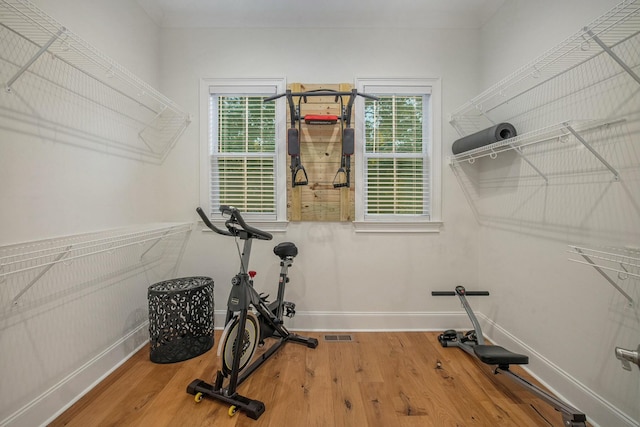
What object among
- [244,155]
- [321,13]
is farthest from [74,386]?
[321,13]

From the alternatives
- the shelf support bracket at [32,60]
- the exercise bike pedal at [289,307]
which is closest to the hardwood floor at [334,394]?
the exercise bike pedal at [289,307]

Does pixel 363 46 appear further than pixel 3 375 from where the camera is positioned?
Yes

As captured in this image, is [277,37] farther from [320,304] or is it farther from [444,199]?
[320,304]

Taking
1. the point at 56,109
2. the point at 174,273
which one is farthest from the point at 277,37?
the point at 174,273

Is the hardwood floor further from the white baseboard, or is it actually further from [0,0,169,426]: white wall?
[0,0,169,426]: white wall

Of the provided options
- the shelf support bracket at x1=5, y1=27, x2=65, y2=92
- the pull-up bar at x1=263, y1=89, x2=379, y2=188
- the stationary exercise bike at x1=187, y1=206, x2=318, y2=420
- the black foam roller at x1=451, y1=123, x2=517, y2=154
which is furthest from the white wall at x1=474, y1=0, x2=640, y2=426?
the shelf support bracket at x1=5, y1=27, x2=65, y2=92

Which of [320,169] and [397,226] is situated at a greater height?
[320,169]

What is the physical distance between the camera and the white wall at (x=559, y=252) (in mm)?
1398

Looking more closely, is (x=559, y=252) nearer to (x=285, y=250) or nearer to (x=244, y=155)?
(x=285, y=250)

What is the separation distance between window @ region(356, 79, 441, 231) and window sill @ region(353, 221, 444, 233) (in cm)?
1

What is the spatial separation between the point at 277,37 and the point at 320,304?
2.55 m

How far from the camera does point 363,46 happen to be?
2602mm

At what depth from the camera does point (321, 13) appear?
2.47 metres

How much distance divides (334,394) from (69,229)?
191 centimetres
